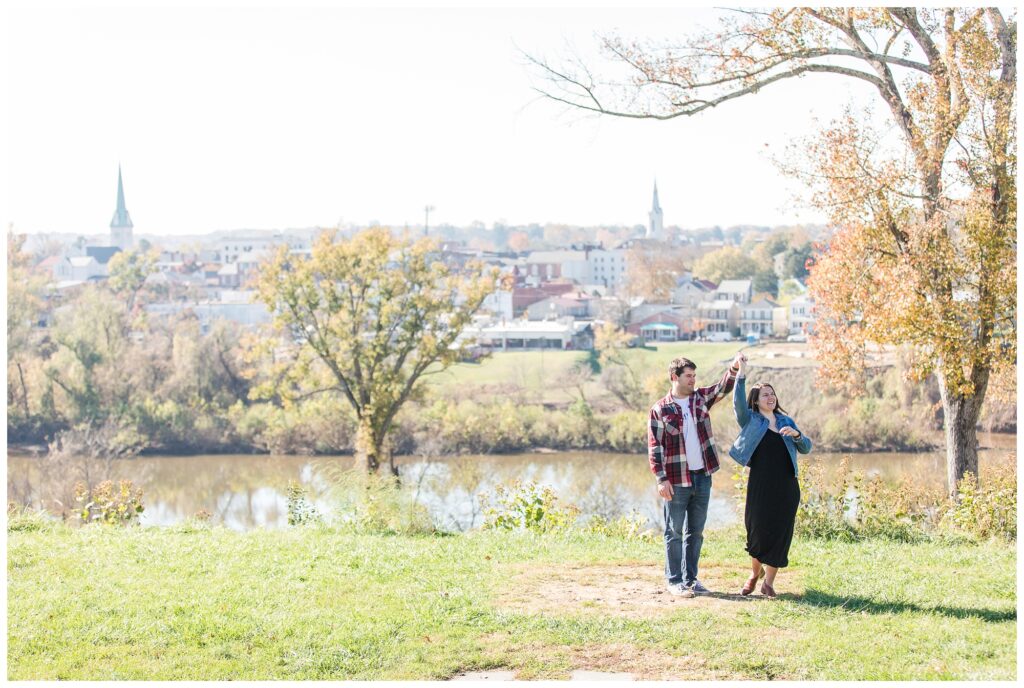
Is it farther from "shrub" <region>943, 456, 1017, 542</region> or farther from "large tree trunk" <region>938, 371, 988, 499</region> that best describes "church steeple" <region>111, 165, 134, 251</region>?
"shrub" <region>943, 456, 1017, 542</region>

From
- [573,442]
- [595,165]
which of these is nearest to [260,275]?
[573,442]

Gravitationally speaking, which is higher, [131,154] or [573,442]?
[131,154]

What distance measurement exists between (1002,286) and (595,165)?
59312 mm

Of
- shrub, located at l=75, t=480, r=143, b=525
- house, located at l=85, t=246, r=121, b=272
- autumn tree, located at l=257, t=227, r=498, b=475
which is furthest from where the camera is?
house, located at l=85, t=246, r=121, b=272

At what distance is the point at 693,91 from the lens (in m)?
11.6

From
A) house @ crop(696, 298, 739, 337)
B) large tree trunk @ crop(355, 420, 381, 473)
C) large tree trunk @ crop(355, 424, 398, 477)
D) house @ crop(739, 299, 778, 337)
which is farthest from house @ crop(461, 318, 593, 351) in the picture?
large tree trunk @ crop(355, 420, 381, 473)

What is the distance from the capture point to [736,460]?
6.14 metres

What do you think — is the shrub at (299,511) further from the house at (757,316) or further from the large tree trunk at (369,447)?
the house at (757,316)

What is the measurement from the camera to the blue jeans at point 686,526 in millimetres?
6266

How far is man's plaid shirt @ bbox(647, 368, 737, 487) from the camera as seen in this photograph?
6.20 meters

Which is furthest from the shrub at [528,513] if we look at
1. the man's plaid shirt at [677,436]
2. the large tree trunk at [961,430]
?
the large tree trunk at [961,430]

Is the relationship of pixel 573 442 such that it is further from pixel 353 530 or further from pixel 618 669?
pixel 618 669

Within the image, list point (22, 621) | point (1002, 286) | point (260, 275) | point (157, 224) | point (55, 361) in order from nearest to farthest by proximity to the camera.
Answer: point (22, 621)
point (1002, 286)
point (260, 275)
point (55, 361)
point (157, 224)

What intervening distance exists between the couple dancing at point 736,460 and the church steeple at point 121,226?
7539 cm
